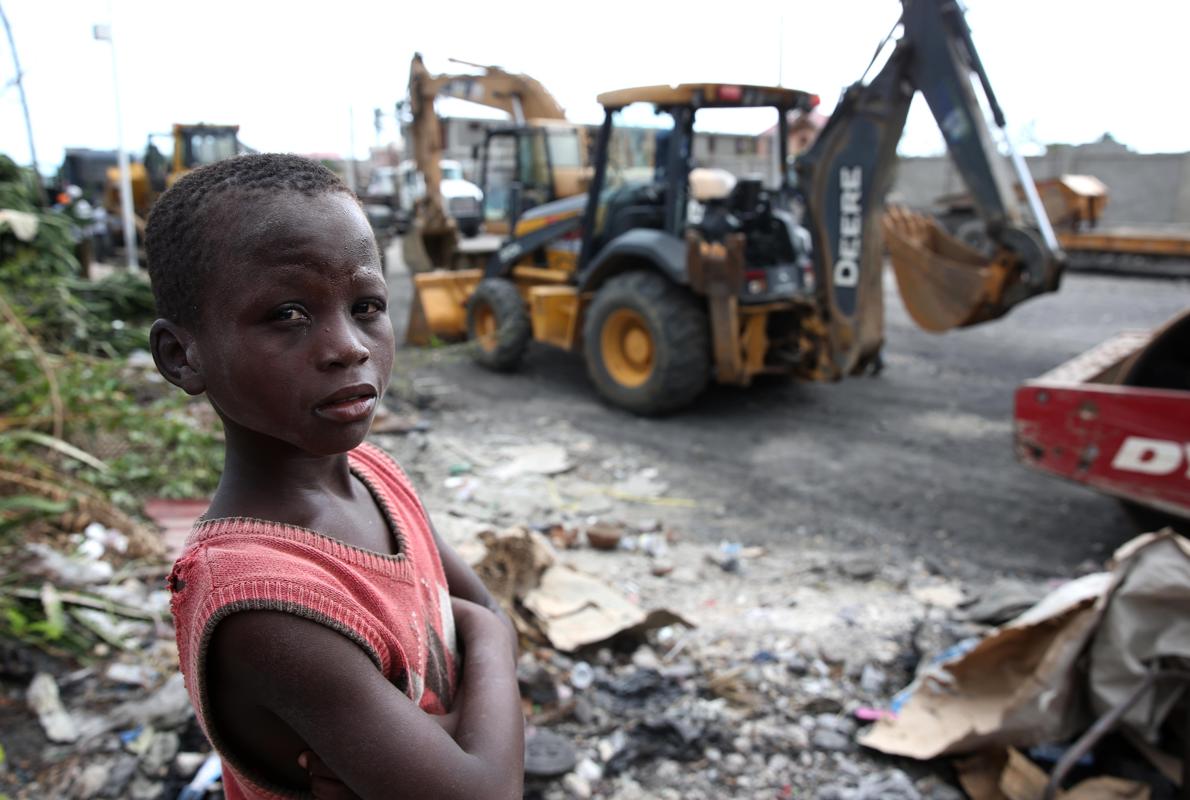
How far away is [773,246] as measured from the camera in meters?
6.64

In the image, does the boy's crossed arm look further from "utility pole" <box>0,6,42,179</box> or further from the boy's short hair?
"utility pole" <box>0,6,42,179</box>

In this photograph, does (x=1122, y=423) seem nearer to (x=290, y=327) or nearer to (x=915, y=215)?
(x=915, y=215)

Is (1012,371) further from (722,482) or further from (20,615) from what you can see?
(20,615)

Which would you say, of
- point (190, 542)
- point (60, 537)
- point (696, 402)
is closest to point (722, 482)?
point (696, 402)

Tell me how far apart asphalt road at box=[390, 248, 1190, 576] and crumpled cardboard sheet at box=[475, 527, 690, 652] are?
1232mm

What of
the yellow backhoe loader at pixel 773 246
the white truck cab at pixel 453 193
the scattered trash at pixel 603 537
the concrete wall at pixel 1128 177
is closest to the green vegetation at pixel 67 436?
the scattered trash at pixel 603 537

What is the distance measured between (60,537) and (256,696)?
11.5ft

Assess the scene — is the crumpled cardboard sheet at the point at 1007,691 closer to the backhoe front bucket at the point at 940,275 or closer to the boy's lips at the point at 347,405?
the boy's lips at the point at 347,405

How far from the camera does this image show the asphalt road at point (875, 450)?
4.68 meters

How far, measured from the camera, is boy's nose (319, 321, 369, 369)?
91 cm

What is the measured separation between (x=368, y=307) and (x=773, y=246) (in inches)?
235

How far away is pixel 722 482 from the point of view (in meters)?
5.50

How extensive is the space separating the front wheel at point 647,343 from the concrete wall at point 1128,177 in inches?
466

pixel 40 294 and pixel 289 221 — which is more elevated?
pixel 289 221
